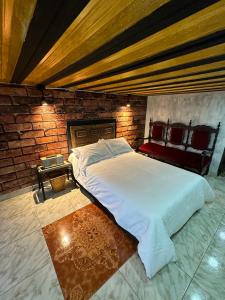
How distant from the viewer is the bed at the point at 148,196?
1.45 meters

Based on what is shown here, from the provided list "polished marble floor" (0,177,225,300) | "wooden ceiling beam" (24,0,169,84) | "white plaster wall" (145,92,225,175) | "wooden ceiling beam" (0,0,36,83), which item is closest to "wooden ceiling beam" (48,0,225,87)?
"wooden ceiling beam" (24,0,169,84)

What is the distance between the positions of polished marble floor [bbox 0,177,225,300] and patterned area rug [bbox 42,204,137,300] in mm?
72

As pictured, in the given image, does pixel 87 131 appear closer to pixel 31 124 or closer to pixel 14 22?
pixel 31 124

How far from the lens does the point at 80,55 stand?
1.04m

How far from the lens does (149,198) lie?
1719 mm

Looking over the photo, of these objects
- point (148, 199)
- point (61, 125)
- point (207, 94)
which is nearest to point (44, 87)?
point (61, 125)

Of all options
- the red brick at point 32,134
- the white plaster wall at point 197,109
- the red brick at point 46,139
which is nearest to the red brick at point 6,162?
Result: the red brick at point 32,134

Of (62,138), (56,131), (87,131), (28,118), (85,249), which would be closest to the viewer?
(85,249)

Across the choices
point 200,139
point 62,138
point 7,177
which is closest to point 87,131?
point 62,138

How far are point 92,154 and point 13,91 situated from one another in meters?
1.72

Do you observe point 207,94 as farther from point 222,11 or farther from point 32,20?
point 32,20

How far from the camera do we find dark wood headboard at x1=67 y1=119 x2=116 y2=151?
3.03 metres

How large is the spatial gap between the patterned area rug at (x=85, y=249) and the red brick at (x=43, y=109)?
1.95m

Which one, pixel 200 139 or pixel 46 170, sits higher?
pixel 200 139
